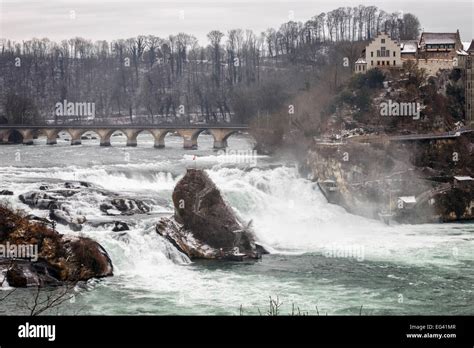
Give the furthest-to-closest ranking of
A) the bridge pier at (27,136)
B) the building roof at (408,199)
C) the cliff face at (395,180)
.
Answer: the bridge pier at (27,136)
the cliff face at (395,180)
the building roof at (408,199)

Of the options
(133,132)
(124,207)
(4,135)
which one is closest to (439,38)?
(133,132)

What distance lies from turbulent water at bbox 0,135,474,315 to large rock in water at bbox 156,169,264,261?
0.58m

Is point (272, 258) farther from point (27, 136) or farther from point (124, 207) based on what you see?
point (27, 136)

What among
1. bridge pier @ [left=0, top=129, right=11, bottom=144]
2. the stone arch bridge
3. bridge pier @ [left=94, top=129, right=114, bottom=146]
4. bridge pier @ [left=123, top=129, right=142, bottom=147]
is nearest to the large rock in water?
the stone arch bridge

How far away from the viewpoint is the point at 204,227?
26594 mm

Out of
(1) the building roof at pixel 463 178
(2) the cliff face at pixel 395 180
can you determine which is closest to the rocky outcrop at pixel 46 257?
(2) the cliff face at pixel 395 180

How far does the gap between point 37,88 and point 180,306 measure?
63.5 meters

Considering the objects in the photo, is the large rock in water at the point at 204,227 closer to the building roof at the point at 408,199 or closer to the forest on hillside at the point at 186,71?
the building roof at the point at 408,199

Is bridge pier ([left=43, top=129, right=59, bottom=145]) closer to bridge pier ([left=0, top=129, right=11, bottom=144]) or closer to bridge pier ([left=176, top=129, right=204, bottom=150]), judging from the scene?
bridge pier ([left=0, top=129, right=11, bottom=144])

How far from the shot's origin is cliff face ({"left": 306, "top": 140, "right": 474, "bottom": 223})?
1453 inches

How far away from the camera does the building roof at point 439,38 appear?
50250 millimetres

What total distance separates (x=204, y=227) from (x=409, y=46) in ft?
95.2

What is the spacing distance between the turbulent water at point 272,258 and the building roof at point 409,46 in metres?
13.0

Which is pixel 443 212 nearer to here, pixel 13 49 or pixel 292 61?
pixel 292 61
